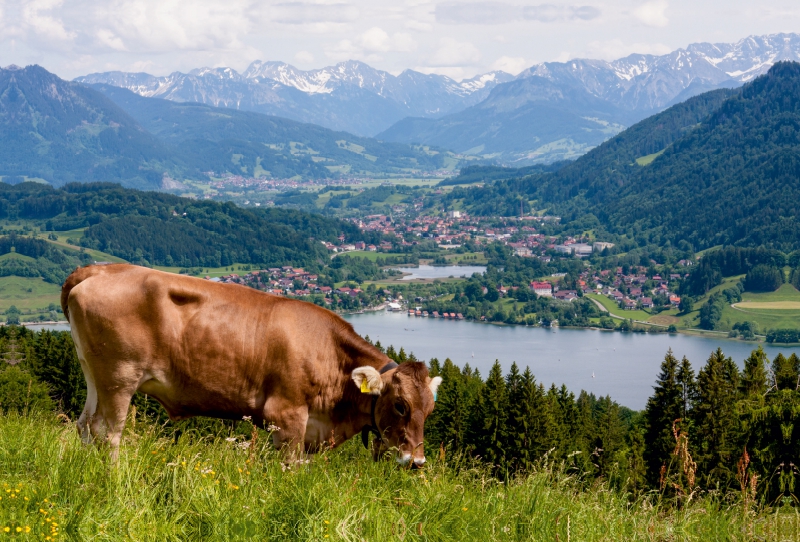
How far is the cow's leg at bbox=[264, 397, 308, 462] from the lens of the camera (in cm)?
568

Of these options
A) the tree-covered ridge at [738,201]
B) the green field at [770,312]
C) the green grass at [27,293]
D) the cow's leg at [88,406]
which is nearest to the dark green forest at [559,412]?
the cow's leg at [88,406]

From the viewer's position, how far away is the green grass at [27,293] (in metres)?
109

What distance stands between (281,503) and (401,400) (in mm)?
1790

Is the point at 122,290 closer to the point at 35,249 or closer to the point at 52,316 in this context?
the point at 52,316

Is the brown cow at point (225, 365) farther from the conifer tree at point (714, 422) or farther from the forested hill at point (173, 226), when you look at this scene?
the forested hill at point (173, 226)

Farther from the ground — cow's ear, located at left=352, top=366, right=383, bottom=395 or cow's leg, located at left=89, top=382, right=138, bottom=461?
cow's ear, located at left=352, top=366, right=383, bottom=395

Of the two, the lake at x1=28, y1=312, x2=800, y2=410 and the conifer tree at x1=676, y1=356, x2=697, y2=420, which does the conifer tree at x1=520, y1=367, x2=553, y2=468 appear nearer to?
the conifer tree at x1=676, y1=356, x2=697, y2=420

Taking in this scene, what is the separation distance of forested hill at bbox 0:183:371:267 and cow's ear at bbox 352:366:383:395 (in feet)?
489

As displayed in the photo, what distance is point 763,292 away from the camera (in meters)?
120

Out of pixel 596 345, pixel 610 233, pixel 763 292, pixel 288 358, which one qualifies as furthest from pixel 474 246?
pixel 288 358

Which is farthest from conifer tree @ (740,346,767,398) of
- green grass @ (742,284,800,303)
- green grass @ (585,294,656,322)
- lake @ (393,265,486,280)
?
lake @ (393,265,486,280)

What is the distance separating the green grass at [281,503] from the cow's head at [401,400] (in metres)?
0.67

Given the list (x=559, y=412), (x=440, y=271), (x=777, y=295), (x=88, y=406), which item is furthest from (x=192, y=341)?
(x=440, y=271)

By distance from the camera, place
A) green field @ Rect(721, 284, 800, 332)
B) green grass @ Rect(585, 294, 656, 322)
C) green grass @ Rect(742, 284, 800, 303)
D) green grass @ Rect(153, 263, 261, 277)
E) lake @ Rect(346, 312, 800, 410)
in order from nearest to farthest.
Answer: lake @ Rect(346, 312, 800, 410), green field @ Rect(721, 284, 800, 332), green grass @ Rect(585, 294, 656, 322), green grass @ Rect(742, 284, 800, 303), green grass @ Rect(153, 263, 261, 277)
